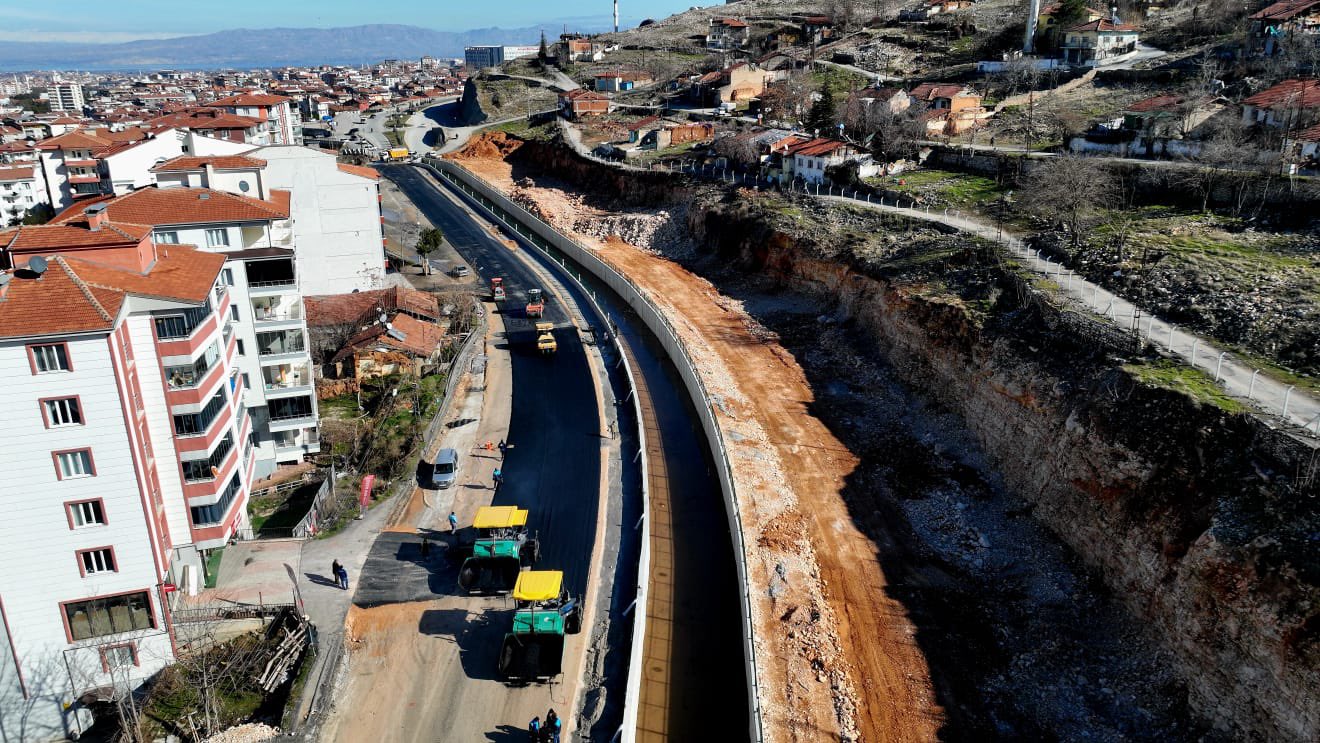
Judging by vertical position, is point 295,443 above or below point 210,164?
below

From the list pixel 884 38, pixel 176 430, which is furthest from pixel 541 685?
pixel 884 38

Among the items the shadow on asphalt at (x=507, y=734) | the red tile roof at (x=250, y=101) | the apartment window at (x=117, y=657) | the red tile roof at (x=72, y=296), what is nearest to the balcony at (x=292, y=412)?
the red tile roof at (x=72, y=296)

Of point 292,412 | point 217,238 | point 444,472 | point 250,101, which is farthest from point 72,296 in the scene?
point 250,101

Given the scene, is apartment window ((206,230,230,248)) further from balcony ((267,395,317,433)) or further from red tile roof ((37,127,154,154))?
red tile roof ((37,127,154,154))

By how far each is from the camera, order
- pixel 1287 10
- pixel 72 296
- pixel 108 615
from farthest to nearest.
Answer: pixel 1287 10
pixel 108 615
pixel 72 296

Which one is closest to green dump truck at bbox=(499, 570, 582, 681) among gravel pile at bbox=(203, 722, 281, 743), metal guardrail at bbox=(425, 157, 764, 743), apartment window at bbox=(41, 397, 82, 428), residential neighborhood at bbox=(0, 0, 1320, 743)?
residential neighborhood at bbox=(0, 0, 1320, 743)

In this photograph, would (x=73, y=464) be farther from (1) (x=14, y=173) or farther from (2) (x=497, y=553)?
(1) (x=14, y=173)

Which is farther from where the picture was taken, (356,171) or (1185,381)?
(356,171)
